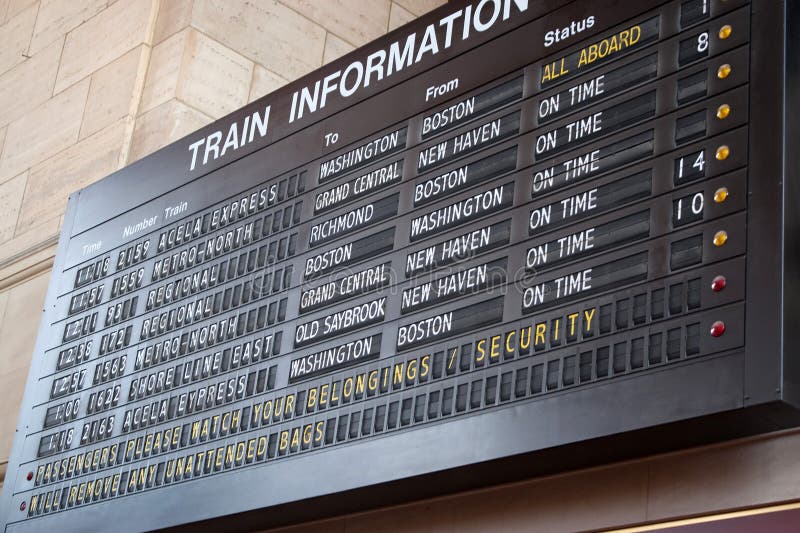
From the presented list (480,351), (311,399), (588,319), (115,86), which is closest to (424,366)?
(480,351)

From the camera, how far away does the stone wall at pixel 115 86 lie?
10078 mm

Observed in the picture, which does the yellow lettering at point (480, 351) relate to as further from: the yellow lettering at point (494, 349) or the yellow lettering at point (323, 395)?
the yellow lettering at point (323, 395)

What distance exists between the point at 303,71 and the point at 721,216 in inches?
243

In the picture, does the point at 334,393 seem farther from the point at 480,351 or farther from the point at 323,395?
the point at 480,351

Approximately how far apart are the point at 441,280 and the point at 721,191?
1.43 m

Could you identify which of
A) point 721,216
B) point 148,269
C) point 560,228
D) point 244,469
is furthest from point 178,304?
point 721,216

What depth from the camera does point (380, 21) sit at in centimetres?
1127

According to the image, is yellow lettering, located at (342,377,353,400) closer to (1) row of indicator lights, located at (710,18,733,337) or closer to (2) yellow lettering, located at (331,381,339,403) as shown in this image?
(2) yellow lettering, located at (331,381,339,403)

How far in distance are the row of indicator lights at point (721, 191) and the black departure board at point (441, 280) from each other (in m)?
0.01

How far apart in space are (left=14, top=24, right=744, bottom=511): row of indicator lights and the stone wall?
5.40 metres

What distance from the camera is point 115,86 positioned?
34.4 ft

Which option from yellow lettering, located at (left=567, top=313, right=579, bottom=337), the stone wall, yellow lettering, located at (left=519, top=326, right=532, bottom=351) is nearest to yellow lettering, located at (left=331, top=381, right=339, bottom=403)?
yellow lettering, located at (left=519, top=326, right=532, bottom=351)

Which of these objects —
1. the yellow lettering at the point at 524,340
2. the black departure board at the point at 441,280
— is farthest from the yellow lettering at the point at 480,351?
the yellow lettering at the point at 524,340

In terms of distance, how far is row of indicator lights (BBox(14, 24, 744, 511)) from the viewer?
15.5 ft
